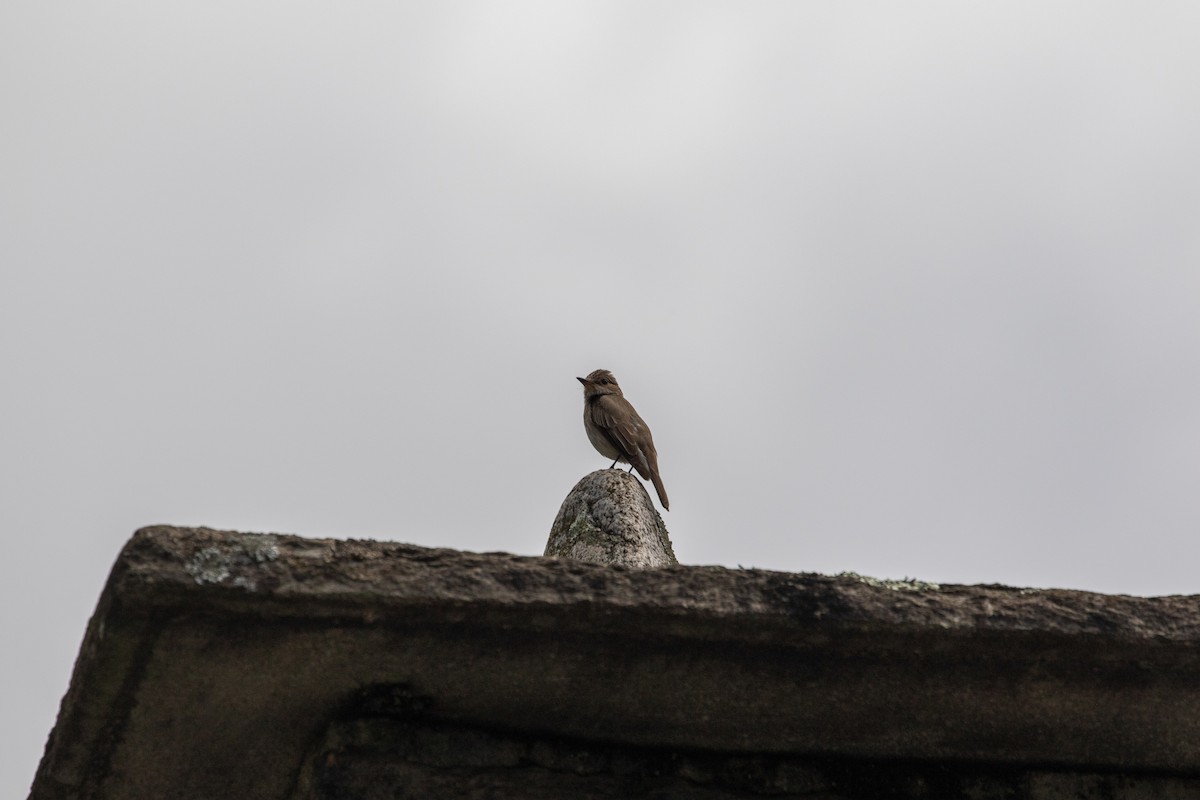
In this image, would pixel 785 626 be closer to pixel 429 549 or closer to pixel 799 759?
pixel 799 759

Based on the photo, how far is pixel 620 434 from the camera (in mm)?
9703

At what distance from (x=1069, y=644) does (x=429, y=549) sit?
1.40 metres

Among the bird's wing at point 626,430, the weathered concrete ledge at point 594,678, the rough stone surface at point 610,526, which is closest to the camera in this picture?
the weathered concrete ledge at point 594,678

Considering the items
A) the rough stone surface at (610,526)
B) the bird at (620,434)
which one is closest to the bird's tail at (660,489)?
Answer: the bird at (620,434)

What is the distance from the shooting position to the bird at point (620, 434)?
31.9 feet

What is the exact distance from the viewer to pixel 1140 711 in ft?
10.2

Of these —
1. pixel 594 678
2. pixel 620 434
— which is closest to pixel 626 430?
pixel 620 434

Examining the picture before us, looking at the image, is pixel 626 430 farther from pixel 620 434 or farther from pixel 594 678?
pixel 594 678

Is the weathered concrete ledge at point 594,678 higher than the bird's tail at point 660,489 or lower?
lower

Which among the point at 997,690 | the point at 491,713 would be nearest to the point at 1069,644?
the point at 997,690

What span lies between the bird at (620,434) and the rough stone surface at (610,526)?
14.5 ft

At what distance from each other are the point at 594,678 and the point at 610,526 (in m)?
1.86

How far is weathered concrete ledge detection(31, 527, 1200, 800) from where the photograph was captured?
2.80 metres

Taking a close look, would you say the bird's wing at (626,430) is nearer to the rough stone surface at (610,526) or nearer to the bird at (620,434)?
the bird at (620,434)
